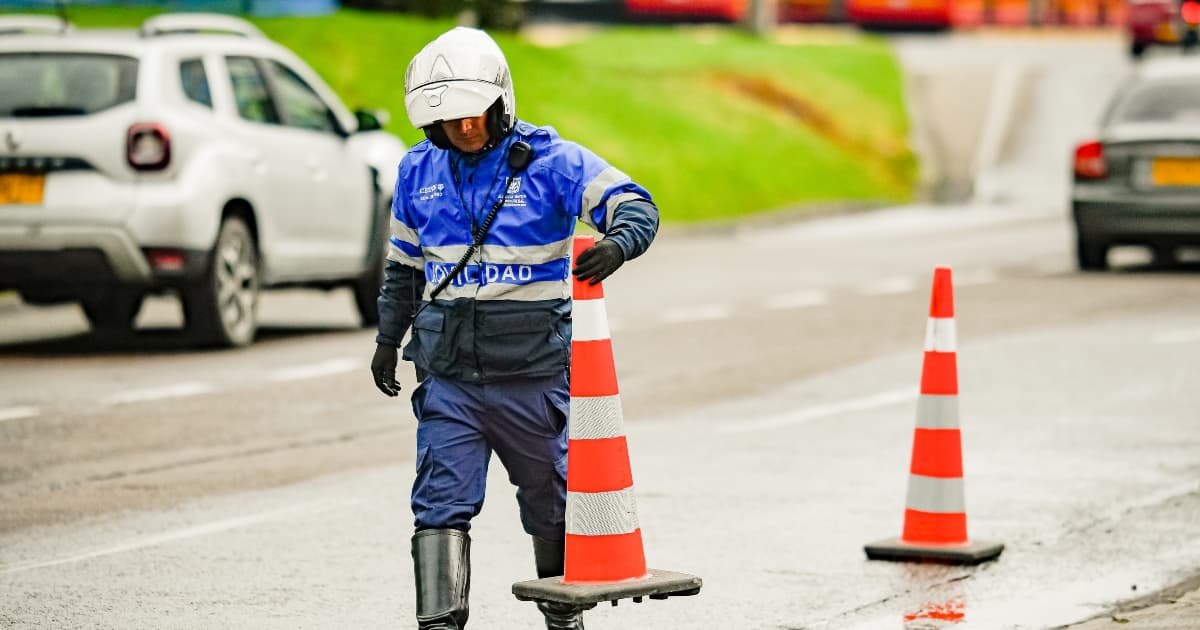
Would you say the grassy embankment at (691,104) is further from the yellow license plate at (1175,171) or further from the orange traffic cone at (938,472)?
the orange traffic cone at (938,472)

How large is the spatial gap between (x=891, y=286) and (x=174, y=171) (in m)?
6.96

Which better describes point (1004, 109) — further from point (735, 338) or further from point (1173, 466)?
point (1173, 466)

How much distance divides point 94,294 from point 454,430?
931 centimetres

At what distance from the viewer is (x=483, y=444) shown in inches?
243

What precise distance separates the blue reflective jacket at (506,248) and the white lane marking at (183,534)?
2.38 m

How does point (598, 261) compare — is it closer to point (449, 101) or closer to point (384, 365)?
point (449, 101)

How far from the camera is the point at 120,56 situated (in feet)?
47.6

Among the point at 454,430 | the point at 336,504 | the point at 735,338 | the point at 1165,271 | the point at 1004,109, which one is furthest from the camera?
the point at 1004,109

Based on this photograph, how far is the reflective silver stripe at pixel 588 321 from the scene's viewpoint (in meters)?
6.07

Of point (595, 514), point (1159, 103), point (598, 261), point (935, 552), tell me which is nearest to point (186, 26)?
point (935, 552)

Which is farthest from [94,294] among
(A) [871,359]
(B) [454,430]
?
(B) [454,430]

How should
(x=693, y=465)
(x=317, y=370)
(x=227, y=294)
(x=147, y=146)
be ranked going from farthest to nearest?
(x=227, y=294) → (x=147, y=146) → (x=317, y=370) → (x=693, y=465)

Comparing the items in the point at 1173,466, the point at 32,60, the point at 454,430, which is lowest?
the point at 1173,466

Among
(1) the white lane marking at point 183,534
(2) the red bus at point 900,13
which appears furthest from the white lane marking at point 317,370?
(2) the red bus at point 900,13
